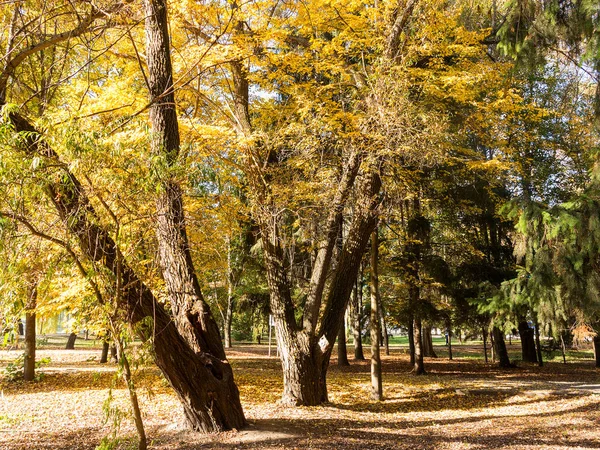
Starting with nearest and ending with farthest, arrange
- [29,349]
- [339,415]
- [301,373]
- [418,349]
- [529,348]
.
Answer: [339,415], [301,373], [29,349], [418,349], [529,348]

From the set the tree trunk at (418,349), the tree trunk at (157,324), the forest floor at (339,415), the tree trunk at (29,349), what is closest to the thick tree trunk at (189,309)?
the tree trunk at (157,324)

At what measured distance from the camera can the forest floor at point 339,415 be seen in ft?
20.0

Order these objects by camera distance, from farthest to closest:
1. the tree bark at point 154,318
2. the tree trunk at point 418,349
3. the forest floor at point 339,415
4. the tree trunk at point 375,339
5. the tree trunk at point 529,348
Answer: the tree trunk at point 529,348, the tree trunk at point 418,349, the tree trunk at point 375,339, the forest floor at point 339,415, the tree bark at point 154,318

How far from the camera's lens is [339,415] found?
7977 mm

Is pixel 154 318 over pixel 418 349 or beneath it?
over

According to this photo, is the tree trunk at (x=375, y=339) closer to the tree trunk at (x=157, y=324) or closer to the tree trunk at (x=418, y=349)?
the tree trunk at (x=157, y=324)

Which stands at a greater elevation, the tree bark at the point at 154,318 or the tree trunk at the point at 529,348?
the tree bark at the point at 154,318

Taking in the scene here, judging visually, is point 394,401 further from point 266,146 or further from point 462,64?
point 462,64

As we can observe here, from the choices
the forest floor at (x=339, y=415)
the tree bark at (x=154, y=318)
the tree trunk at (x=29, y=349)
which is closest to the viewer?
the tree bark at (x=154, y=318)

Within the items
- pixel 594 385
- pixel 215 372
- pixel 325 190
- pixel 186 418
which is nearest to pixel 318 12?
pixel 325 190

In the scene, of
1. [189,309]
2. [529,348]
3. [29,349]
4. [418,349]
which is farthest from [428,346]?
[189,309]

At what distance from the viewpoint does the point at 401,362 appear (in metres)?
19.0

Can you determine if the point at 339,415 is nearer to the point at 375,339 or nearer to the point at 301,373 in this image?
the point at 301,373

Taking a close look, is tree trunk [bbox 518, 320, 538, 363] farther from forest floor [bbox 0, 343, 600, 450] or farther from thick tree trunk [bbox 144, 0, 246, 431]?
thick tree trunk [bbox 144, 0, 246, 431]
